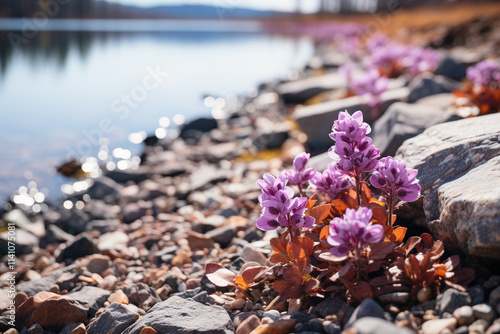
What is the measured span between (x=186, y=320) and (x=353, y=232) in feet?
3.69

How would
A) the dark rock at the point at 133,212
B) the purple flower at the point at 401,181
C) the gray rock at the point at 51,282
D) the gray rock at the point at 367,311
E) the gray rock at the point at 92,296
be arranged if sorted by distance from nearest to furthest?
the gray rock at the point at 367,311 → the purple flower at the point at 401,181 → the gray rock at the point at 92,296 → the gray rock at the point at 51,282 → the dark rock at the point at 133,212

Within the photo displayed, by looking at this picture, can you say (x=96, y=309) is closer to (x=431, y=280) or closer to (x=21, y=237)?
(x=431, y=280)

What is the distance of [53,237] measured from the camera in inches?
192

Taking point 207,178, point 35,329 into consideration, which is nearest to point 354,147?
point 35,329

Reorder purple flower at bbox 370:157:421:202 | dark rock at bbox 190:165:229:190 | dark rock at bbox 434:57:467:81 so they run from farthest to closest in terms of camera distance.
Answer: dark rock at bbox 434:57:467:81 < dark rock at bbox 190:165:229:190 < purple flower at bbox 370:157:421:202

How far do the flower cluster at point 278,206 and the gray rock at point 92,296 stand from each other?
143 cm

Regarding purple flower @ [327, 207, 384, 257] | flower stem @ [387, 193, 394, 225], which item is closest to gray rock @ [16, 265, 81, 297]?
purple flower @ [327, 207, 384, 257]

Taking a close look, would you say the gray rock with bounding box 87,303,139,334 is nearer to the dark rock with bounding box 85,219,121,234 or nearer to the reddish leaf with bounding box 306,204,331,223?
the reddish leaf with bounding box 306,204,331,223

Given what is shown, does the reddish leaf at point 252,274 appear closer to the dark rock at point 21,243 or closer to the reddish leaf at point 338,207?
the reddish leaf at point 338,207

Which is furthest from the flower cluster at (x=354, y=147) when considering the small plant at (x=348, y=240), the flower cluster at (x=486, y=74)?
the flower cluster at (x=486, y=74)

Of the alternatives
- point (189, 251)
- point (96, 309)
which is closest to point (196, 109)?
point (189, 251)

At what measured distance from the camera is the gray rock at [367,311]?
2027mm

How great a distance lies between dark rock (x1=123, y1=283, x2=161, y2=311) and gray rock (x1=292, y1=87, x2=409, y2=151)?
352cm

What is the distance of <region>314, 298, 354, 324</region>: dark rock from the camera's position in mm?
2238
